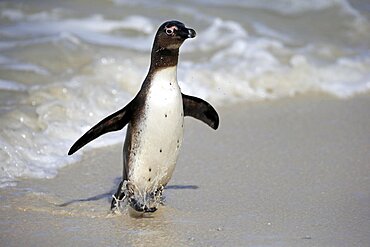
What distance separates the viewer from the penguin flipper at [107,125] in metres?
4.71

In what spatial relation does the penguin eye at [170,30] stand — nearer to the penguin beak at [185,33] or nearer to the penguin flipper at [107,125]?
the penguin beak at [185,33]

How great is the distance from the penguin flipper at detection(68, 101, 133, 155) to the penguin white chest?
142 millimetres

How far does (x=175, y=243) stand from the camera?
4.39 m

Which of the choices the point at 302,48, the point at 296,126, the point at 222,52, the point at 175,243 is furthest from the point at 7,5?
the point at 175,243

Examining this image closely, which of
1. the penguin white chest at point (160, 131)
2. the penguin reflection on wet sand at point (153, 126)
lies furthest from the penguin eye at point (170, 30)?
the penguin white chest at point (160, 131)

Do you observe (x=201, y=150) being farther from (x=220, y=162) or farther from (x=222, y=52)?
(x=222, y=52)

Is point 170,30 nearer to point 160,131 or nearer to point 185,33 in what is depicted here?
point 185,33

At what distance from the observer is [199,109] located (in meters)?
5.11

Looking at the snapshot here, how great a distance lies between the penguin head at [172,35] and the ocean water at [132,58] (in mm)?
1552

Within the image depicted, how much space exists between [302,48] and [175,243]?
5.74m

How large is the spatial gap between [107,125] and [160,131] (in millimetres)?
318

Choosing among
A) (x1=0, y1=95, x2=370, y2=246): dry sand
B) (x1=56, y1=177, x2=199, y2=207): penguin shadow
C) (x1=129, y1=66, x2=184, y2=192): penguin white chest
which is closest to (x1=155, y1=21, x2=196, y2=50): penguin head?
(x1=129, y1=66, x2=184, y2=192): penguin white chest

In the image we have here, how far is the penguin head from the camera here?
179 inches

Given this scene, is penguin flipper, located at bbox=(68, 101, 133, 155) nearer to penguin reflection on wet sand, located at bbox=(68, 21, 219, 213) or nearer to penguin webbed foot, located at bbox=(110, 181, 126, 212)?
penguin reflection on wet sand, located at bbox=(68, 21, 219, 213)
